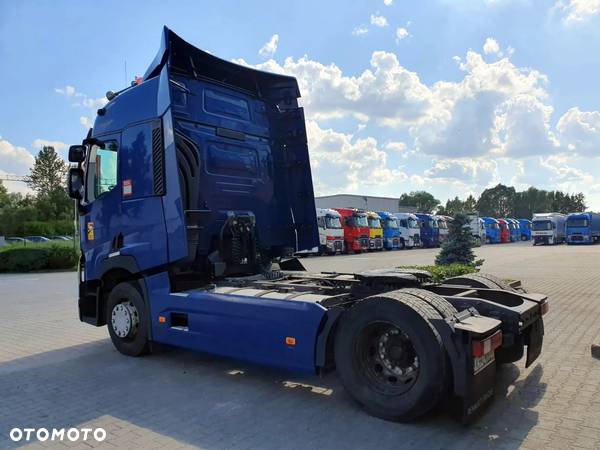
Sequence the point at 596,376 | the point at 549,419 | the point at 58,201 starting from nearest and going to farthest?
the point at 549,419
the point at 596,376
the point at 58,201

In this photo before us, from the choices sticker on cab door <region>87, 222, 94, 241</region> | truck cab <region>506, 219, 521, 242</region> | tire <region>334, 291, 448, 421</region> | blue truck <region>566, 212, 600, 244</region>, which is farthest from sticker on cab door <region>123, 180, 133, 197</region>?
truck cab <region>506, 219, 521, 242</region>

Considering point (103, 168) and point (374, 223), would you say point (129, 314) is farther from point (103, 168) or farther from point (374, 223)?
point (374, 223)

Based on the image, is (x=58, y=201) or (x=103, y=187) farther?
(x=58, y=201)

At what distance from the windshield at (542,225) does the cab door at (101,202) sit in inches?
1746

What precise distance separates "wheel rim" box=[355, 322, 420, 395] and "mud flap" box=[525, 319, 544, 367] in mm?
1461

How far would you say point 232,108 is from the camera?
7.13m

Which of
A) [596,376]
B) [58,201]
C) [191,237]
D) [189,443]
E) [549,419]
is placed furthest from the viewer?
[58,201]

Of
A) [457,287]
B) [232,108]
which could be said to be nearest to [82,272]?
[232,108]

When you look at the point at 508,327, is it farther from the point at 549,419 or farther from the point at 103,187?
the point at 103,187

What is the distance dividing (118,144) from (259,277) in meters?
2.60

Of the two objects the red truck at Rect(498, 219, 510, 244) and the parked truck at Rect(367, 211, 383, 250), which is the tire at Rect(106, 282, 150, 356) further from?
the red truck at Rect(498, 219, 510, 244)

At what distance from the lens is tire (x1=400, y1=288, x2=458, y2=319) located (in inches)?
159

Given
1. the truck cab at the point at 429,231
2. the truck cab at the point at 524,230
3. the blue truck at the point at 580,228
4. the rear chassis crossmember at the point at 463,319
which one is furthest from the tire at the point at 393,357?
the truck cab at the point at 524,230

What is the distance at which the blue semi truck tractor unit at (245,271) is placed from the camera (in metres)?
4.09
